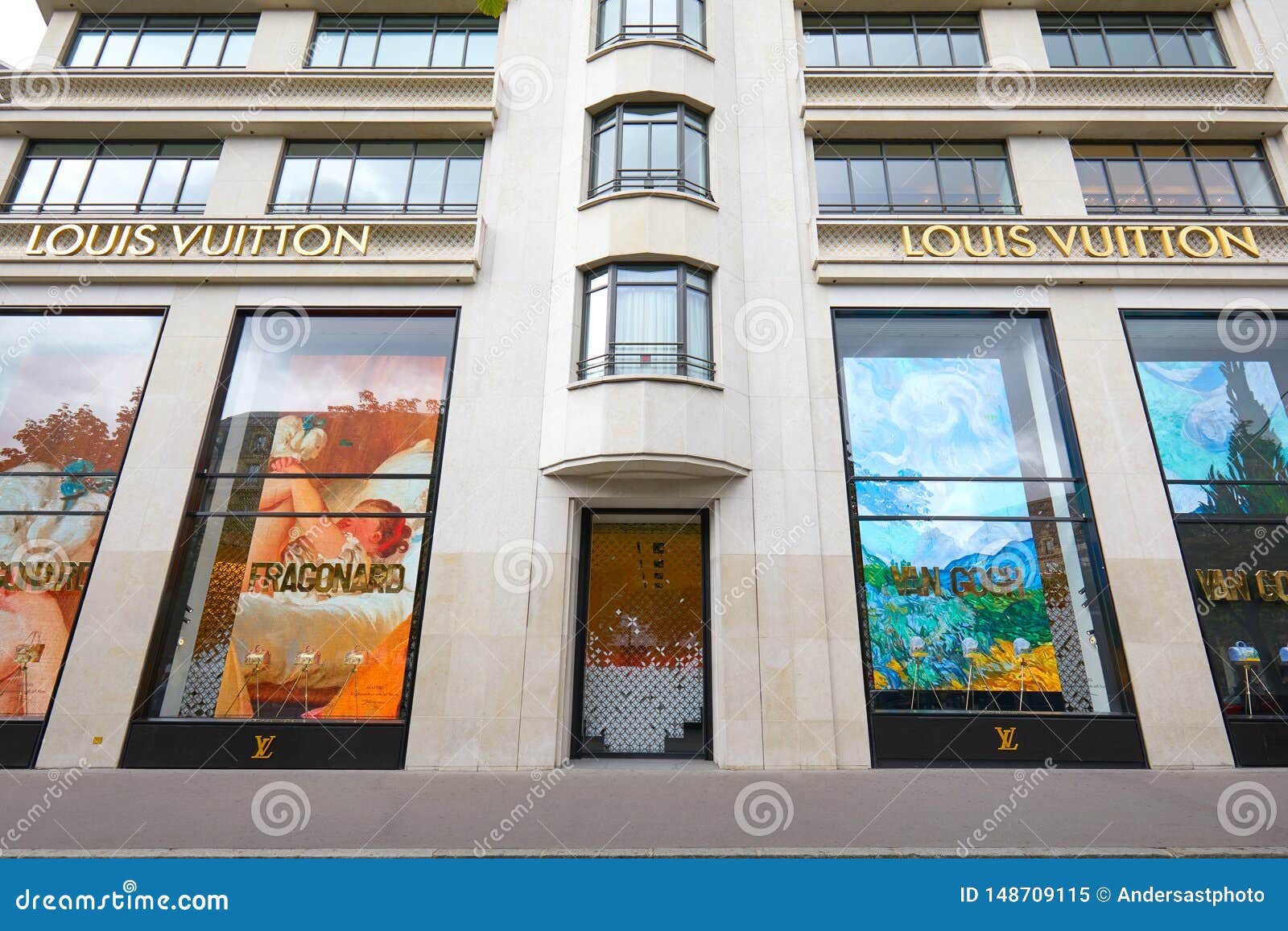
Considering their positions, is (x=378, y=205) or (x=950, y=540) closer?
(x=950, y=540)

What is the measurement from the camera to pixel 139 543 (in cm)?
1100

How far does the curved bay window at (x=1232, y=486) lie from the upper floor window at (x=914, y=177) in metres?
4.24

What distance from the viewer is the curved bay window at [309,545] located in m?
10.4

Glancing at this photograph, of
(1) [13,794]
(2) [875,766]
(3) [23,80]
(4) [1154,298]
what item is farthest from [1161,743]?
(3) [23,80]

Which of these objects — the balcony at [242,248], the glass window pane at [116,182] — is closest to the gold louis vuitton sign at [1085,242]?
the balcony at [242,248]

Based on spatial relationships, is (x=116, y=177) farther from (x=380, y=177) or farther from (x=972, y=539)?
(x=972, y=539)

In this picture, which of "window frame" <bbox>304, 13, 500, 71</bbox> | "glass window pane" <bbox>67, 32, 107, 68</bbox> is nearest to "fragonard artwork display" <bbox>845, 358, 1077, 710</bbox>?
"window frame" <bbox>304, 13, 500, 71</bbox>

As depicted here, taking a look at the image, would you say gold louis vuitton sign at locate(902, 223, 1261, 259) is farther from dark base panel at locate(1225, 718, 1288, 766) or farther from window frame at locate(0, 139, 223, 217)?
window frame at locate(0, 139, 223, 217)

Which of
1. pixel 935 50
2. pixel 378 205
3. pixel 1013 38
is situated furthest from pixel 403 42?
pixel 1013 38

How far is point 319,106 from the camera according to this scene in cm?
1371

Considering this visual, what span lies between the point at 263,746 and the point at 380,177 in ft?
38.8

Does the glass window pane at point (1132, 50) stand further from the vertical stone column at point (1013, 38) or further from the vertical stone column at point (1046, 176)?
the vertical stone column at point (1046, 176)

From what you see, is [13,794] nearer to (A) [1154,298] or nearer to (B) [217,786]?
(B) [217,786]

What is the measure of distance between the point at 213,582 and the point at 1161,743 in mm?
16754
